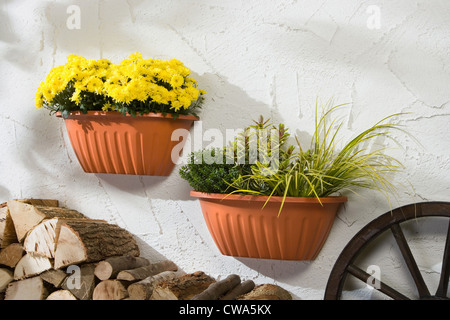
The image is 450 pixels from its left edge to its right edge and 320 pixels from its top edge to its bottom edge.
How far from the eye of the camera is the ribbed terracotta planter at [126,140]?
5.94 ft

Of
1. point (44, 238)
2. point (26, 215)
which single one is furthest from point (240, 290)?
point (26, 215)

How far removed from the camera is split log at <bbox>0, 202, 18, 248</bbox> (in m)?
1.93

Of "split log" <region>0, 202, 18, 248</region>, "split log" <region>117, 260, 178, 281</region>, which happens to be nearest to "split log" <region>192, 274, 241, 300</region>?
"split log" <region>117, 260, 178, 281</region>

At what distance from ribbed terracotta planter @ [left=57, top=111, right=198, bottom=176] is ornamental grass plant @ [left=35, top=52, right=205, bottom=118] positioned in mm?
39

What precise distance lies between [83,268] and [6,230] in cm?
44

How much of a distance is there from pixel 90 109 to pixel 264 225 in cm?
83

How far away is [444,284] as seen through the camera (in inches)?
60.6

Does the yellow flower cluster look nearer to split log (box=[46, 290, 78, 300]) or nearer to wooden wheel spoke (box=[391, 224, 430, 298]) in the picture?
split log (box=[46, 290, 78, 300])

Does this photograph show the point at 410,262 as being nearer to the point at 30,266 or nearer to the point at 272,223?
the point at 272,223

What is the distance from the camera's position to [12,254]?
1910 mm

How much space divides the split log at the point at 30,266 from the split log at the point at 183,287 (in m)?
0.48

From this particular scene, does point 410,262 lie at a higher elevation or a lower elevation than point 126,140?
lower
